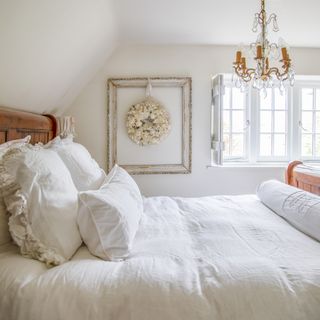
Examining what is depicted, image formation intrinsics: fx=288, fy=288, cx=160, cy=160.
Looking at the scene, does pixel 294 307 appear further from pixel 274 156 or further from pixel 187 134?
pixel 274 156

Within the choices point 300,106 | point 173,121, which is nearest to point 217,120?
point 173,121

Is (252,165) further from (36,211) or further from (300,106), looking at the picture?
(36,211)

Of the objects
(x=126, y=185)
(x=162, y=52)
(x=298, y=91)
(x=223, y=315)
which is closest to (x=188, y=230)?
(x=126, y=185)

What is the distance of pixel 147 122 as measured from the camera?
2994 mm

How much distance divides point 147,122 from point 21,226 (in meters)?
2.10

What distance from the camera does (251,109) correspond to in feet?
10.7

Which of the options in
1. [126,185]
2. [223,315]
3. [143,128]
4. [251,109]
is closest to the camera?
[223,315]

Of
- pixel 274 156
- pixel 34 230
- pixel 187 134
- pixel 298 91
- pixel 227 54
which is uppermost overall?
pixel 227 54

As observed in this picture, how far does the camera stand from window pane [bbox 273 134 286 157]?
132 inches

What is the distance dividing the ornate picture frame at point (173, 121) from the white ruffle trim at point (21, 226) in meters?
2.02

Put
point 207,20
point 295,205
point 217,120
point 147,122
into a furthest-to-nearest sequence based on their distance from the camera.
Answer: point 147,122
point 217,120
point 207,20
point 295,205

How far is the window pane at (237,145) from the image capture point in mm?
3326

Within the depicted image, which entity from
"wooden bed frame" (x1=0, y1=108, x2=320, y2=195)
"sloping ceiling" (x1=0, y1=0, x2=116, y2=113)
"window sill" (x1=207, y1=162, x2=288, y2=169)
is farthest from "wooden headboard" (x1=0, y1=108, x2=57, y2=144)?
"window sill" (x1=207, y1=162, x2=288, y2=169)

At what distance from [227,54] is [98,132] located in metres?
1.59
